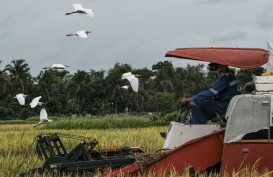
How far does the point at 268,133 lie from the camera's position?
591 cm

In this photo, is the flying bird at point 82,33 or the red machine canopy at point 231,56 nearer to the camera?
the red machine canopy at point 231,56

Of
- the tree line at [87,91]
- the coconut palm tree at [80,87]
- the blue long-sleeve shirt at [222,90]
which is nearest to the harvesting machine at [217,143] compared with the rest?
the blue long-sleeve shirt at [222,90]

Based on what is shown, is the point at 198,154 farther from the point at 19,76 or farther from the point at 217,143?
the point at 19,76

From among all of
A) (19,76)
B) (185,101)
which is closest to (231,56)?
(185,101)

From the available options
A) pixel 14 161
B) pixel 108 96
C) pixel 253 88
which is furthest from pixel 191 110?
pixel 108 96

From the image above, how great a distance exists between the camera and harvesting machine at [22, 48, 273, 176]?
5957mm

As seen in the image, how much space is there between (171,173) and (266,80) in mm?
1609

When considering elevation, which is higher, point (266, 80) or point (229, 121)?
point (266, 80)

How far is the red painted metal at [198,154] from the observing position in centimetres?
625

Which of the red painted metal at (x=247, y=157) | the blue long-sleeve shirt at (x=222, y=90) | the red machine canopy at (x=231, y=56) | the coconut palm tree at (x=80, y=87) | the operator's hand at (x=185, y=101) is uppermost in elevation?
the coconut palm tree at (x=80, y=87)

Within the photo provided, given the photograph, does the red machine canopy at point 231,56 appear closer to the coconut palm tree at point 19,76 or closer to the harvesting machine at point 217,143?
the harvesting machine at point 217,143

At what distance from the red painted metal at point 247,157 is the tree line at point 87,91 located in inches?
2463

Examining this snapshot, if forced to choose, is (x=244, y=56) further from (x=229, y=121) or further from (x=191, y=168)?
(x=191, y=168)

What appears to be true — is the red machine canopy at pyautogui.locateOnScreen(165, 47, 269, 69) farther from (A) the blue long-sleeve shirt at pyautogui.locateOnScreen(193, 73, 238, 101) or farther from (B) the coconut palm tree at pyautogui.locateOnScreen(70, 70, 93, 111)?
(B) the coconut palm tree at pyautogui.locateOnScreen(70, 70, 93, 111)
